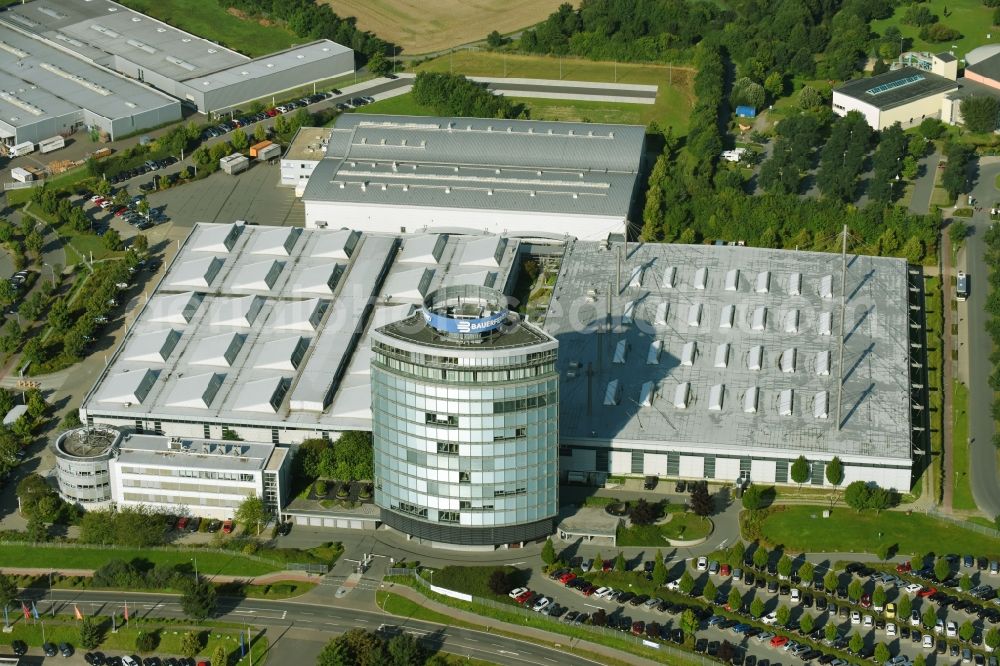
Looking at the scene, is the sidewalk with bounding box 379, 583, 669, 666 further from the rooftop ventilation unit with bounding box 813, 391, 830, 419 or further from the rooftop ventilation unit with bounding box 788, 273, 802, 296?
the rooftop ventilation unit with bounding box 788, 273, 802, 296

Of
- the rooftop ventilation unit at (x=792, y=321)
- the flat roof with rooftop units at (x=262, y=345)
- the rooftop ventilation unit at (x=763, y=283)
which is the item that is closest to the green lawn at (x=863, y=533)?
the rooftop ventilation unit at (x=792, y=321)

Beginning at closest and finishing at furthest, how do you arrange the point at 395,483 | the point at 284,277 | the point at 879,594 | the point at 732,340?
the point at 879,594 → the point at 395,483 → the point at 732,340 → the point at 284,277

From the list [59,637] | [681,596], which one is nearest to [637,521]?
[681,596]

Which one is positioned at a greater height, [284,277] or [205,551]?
[284,277]

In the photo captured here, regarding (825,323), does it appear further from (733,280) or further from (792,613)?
(792,613)

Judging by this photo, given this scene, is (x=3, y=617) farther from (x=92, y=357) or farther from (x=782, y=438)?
(x=782, y=438)

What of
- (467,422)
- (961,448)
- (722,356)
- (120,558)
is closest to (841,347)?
(722,356)
